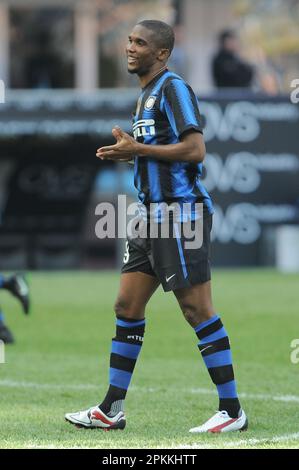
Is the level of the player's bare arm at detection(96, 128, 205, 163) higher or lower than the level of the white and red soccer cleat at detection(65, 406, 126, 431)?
higher

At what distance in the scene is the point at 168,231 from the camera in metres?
7.07

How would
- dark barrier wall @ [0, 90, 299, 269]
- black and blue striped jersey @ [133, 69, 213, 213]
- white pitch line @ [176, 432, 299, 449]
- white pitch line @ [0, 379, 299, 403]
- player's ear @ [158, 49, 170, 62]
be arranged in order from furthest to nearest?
1. dark barrier wall @ [0, 90, 299, 269]
2. white pitch line @ [0, 379, 299, 403]
3. player's ear @ [158, 49, 170, 62]
4. black and blue striped jersey @ [133, 69, 213, 213]
5. white pitch line @ [176, 432, 299, 449]

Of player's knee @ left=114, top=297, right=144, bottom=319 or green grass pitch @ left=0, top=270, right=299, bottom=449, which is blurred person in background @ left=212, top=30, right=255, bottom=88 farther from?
player's knee @ left=114, top=297, right=144, bottom=319

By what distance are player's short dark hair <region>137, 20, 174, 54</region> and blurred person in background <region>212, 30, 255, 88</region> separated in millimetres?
13335

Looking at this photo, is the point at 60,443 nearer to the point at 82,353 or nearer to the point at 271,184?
the point at 82,353

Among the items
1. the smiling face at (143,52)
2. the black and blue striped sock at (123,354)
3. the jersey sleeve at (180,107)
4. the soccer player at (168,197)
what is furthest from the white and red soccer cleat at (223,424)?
the smiling face at (143,52)

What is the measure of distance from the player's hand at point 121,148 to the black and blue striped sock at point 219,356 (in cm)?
101

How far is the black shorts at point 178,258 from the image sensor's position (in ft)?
22.9

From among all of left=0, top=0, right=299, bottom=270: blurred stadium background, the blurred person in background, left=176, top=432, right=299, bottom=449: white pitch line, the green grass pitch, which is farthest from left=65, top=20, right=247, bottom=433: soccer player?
the blurred person in background

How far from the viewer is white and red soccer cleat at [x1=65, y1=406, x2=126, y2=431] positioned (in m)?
7.14

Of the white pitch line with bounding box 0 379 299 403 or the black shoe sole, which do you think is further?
the white pitch line with bounding box 0 379 299 403

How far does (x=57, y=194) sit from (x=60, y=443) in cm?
1499

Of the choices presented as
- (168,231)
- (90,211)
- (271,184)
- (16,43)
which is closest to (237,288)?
(271,184)

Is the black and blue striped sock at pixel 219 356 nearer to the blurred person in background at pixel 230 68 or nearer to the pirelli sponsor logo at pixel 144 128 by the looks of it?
the pirelli sponsor logo at pixel 144 128
